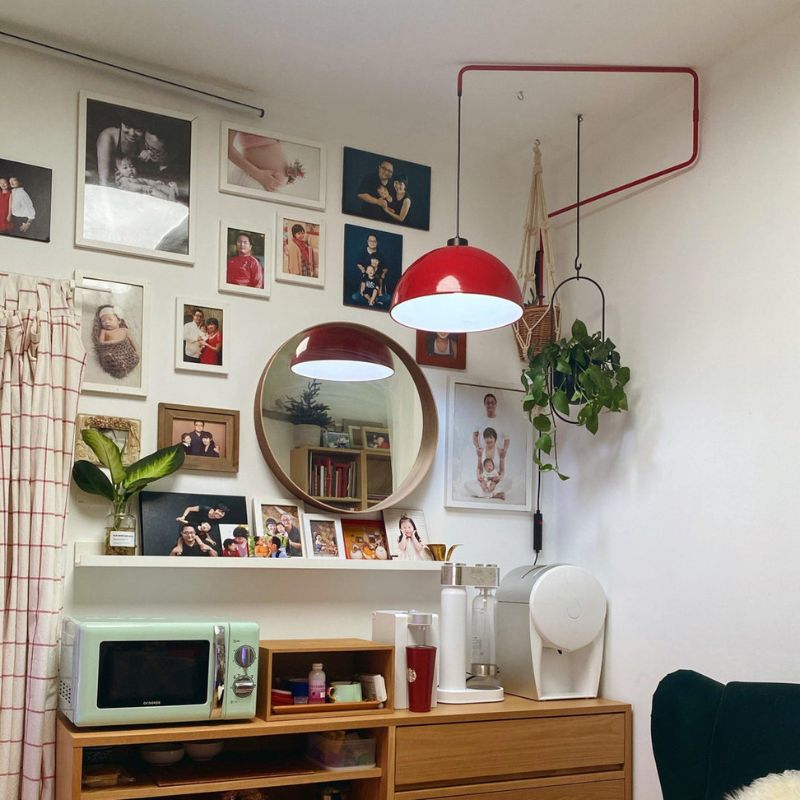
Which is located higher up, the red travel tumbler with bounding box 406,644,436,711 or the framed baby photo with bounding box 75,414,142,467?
the framed baby photo with bounding box 75,414,142,467

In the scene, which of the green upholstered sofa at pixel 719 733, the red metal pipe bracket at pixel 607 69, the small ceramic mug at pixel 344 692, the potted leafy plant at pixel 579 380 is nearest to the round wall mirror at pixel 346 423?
the potted leafy plant at pixel 579 380

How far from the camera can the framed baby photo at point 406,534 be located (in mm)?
3229

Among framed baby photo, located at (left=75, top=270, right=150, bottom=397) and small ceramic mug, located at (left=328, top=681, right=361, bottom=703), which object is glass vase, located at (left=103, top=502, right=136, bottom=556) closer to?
framed baby photo, located at (left=75, top=270, right=150, bottom=397)

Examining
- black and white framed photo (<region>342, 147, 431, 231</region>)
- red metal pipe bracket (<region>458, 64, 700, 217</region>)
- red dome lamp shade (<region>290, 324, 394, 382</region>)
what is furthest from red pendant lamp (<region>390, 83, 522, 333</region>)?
black and white framed photo (<region>342, 147, 431, 231</region>)

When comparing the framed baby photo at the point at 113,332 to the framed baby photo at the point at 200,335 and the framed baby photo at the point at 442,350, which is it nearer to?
the framed baby photo at the point at 200,335

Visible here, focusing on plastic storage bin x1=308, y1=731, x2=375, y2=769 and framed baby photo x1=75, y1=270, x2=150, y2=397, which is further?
framed baby photo x1=75, y1=270, x2=150, y2=397

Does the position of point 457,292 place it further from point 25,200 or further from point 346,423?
point 25,200

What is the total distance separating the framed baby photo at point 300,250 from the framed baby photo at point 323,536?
30.6 inches

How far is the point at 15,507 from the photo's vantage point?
257cm

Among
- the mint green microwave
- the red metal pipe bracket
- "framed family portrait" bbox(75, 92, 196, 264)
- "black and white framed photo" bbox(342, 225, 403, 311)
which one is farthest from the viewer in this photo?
"black and white framed photo" bbox(342, 225, 403, 311)

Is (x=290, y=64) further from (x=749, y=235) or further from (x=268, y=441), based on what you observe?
(x=749, y=235)

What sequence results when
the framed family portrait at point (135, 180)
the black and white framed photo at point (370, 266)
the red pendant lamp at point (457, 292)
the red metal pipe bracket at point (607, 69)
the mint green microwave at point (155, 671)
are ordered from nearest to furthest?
the mint green microwave at point (155, 671), the red pendant lamp at point (457, 292), the framed family portrait at point (135, 180), the red metal pipe bracket at point (607, 69), the black and white framed photo at point (370, 266)

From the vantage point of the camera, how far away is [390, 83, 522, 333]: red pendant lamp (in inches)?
105

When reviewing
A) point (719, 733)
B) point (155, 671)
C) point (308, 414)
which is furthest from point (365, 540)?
point (719, 733)
